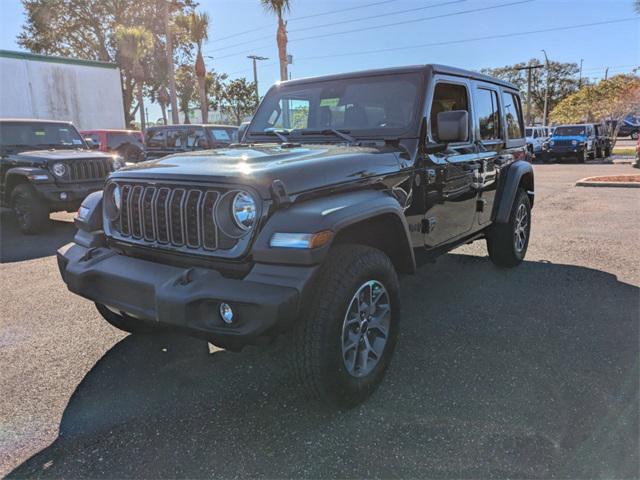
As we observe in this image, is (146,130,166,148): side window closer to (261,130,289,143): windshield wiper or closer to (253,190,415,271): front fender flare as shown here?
(261,130,289,143): windshield wiper

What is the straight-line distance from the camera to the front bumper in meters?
2.11

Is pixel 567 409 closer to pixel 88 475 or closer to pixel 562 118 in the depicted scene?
pixel 88 475

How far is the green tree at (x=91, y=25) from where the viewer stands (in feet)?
109

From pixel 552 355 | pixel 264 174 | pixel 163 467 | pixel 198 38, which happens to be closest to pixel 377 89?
pixel 264 174

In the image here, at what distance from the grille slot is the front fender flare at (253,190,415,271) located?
12.6 inches

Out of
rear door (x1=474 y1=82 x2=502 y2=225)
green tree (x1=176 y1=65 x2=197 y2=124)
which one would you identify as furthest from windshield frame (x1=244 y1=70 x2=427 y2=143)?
green tree (x1=176 y1=65 x2=197 y2=124)

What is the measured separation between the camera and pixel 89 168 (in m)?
7.62

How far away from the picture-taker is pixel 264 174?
2.38 m

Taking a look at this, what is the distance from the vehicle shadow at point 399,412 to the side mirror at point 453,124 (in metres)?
1.47

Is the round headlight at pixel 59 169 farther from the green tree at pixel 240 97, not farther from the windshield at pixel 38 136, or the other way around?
the green tree at pixel 240 97

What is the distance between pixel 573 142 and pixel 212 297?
2286 centimetres

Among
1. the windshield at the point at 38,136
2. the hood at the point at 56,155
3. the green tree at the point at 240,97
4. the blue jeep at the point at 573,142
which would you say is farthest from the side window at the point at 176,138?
the green tree at the point at 240,97

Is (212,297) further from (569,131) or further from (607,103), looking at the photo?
(607,103)

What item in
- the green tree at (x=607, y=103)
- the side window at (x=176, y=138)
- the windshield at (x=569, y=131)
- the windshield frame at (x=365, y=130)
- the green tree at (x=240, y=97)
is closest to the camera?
the windshield frame at (x=365, y=130)
